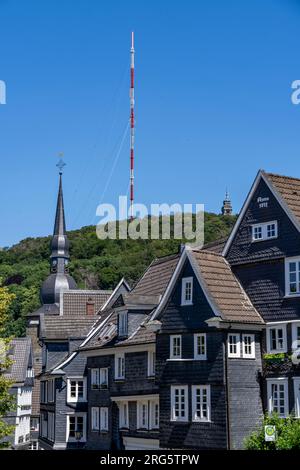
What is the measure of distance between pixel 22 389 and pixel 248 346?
53.2 metres

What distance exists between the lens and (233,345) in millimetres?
40562

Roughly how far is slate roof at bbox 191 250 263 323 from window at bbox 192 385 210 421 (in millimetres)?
3804

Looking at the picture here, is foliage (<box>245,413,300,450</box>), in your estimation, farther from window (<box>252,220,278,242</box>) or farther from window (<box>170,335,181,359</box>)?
window (<box>252,220,278,242</box>)

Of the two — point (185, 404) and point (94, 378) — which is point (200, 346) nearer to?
point (185, 404)

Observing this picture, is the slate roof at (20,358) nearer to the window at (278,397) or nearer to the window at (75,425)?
the window at (75,425)

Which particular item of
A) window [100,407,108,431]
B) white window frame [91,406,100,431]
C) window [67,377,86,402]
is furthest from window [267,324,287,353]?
window [67,377,86,402]

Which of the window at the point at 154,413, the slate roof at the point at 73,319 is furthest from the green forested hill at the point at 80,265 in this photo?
the window at the point at 154,413

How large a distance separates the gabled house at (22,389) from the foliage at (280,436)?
164ft

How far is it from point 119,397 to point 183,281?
11.3 meters

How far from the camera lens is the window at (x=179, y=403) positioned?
41469 millimetres

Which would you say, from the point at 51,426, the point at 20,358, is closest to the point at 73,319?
the point at 51,426

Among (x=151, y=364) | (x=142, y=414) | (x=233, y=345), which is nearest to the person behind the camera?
(x=233, y=345)

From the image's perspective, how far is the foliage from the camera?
33500mm
